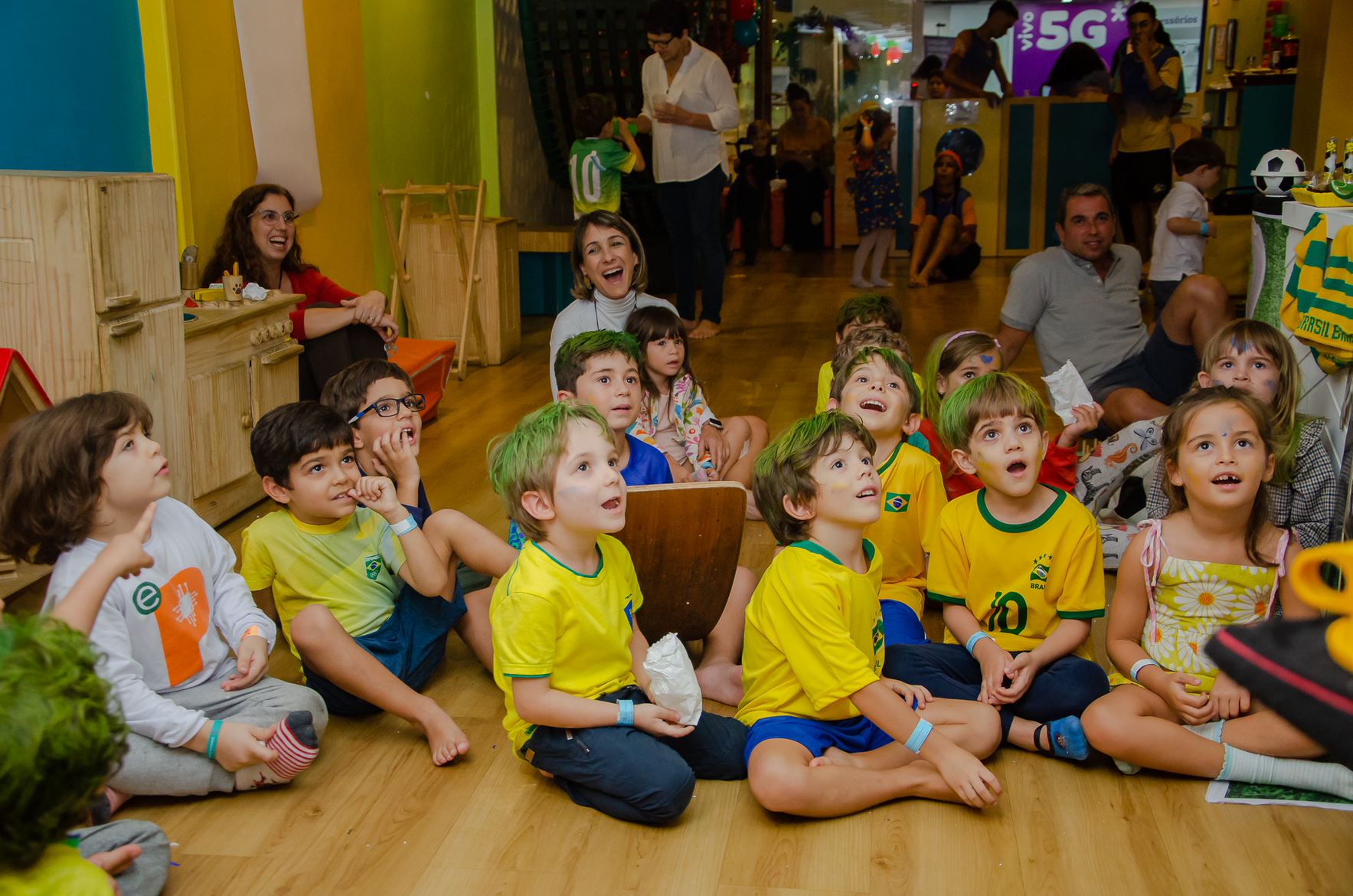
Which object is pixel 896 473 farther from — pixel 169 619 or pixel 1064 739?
pixel 169 619

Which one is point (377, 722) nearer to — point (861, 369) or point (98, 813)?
point (98, 813)

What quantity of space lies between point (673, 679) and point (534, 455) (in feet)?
1.45

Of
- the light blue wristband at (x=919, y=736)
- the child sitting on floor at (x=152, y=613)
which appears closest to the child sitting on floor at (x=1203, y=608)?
the light blue wristband at (x=919, y=736)

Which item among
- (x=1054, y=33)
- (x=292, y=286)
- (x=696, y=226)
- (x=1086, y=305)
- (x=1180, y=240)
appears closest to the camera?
(x=1086, y=305)

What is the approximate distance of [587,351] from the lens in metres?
2.92

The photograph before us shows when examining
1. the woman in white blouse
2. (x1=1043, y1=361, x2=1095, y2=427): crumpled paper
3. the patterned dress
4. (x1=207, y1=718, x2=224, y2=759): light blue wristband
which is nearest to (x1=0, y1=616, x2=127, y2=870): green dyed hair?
(x1=207, y1=718, x2=224, y2=759): light blue wristband

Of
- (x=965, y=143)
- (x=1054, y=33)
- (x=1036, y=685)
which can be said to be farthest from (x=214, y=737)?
(x=1054, y=33)

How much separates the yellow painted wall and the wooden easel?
13 centimetres

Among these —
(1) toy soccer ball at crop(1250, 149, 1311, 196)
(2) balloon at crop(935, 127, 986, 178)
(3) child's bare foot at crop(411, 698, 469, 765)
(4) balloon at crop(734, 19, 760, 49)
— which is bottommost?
(3) child's bare foot at crop(411, 698, 469, 765)

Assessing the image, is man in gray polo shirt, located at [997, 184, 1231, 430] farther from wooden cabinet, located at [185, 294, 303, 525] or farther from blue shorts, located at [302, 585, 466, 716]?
wooden cabinet, located at [185, 294, 303, 525]

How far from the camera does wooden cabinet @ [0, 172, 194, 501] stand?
9.80ft

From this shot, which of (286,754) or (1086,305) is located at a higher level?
(1086,305)

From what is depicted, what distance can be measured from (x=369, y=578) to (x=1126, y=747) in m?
1.48

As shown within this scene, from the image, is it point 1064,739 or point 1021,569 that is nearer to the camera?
point 1064,739
